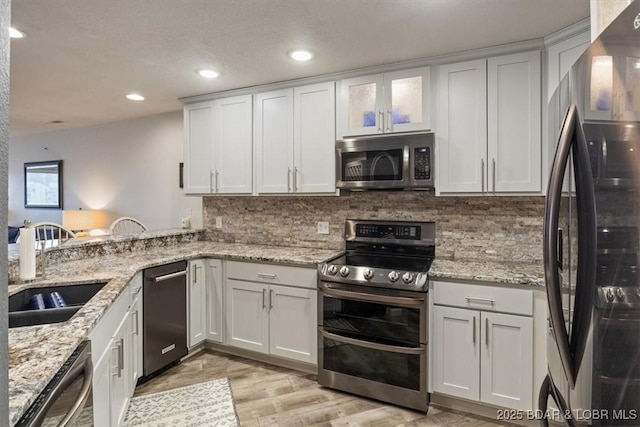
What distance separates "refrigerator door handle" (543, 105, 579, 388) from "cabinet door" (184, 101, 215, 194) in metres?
3.00

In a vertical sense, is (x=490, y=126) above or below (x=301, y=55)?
below

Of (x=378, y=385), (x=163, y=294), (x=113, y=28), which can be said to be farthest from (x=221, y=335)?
(x=113, y=28)

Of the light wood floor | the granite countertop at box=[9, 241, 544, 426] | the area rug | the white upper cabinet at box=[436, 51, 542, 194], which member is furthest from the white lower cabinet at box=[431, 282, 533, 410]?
the area rug

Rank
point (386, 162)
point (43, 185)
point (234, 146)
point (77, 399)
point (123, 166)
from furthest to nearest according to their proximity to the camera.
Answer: point (43, 185)
point (123, 166)
point (234, 146)
point (386, 162)
point (77, 399)

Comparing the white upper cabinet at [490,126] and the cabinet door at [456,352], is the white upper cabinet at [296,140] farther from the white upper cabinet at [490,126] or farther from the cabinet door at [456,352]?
the cabinet door at [456,352]

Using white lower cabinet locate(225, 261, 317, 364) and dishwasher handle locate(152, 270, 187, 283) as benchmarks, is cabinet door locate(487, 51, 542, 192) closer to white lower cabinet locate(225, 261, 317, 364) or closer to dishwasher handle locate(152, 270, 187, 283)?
white lower cabinet locate(225, 261, 317, 364)

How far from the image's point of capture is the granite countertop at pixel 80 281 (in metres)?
0.90

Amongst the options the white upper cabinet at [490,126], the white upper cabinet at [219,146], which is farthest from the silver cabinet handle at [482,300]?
the white upper cabinet at [219,146]

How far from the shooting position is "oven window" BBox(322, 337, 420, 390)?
227 centimetres

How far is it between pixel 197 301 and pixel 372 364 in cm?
157

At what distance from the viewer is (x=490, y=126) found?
2.41 meters

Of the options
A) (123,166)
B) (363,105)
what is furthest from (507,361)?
(123,166)

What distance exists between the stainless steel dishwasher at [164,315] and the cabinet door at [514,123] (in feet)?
8.00

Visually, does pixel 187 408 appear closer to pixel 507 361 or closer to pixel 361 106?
pixel 507 361
